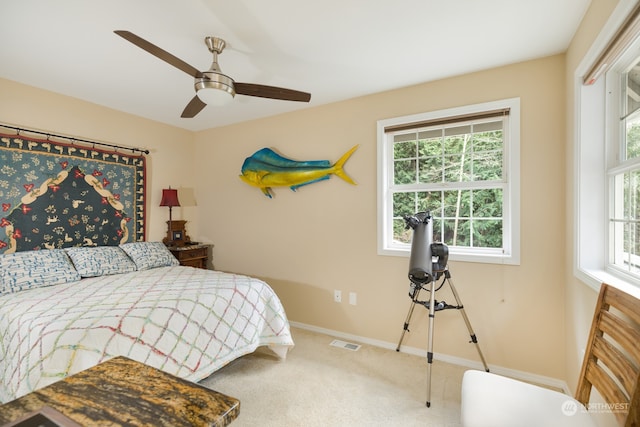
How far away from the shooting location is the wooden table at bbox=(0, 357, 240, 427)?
62cm

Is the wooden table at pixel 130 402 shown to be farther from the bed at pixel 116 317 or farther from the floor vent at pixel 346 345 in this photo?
the floor vent at pixel 346 345

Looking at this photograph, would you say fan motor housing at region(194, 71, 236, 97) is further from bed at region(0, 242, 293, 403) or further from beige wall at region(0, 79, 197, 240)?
beige wall at region(0, 79, 197, 240)

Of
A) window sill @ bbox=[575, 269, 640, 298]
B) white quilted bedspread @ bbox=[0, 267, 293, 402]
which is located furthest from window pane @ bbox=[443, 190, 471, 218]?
white quilted bedspread @ bbox=[0, 267, 293, 402]

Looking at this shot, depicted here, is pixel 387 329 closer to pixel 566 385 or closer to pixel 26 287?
pixel 566 385

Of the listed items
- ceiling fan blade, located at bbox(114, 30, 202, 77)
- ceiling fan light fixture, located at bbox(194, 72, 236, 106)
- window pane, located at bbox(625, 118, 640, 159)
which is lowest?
window pane, located at bbox(625, 118, 640, 159)

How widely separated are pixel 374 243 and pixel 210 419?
2404 millimetres

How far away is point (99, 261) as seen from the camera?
281 cm

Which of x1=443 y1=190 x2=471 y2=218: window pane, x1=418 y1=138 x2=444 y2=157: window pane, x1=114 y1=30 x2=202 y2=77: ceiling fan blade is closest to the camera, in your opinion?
x1=114 y1=30 x2=202 y2=77: ceiling fan blade

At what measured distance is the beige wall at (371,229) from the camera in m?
2.22

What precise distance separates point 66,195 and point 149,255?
Result: 95 cm

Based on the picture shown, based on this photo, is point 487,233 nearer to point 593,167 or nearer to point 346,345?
point 593,167

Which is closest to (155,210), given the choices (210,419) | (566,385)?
(210,419)

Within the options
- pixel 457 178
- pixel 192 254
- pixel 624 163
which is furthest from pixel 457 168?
pixel 192 254

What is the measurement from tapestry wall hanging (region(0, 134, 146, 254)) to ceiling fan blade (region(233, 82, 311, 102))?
216 cm
